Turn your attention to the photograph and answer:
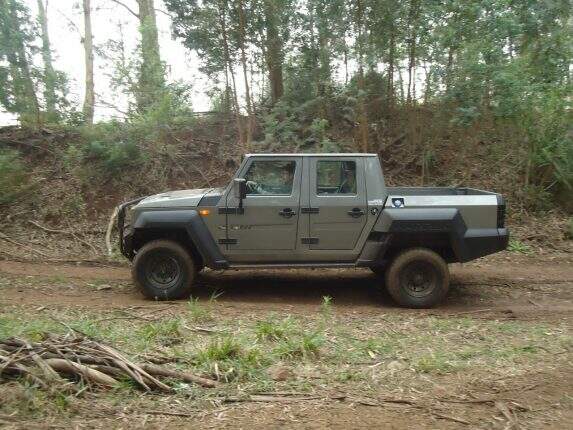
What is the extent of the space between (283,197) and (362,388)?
328cm

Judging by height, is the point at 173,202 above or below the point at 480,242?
above

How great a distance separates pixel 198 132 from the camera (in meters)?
13.5

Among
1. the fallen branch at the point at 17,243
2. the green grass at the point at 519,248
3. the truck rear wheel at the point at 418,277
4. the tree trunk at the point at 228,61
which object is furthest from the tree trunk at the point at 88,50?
the truck rear wheel at the point at 418,277

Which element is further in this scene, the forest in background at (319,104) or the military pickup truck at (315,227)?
the forest in background at (319,104)

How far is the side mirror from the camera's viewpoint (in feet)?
21.4

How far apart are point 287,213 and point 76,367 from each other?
11.7 feet

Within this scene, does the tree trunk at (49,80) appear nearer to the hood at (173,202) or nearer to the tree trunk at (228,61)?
the tree trunk at (228,61)

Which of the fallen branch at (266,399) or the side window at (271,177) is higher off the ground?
the side window at (271,177)

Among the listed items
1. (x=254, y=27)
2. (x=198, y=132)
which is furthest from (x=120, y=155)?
(x=254, y=27)

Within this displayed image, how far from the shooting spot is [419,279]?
685cm

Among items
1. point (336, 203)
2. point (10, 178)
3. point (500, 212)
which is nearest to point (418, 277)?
point (500, 212)

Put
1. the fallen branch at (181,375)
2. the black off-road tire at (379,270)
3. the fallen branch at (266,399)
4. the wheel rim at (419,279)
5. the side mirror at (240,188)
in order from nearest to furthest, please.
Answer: the fallen branch at (266,399) < the fallen branch at (181,375) < the side mirror at (240,188) < the wheel rim at (419,279) < the black off-road tire at (379,270)

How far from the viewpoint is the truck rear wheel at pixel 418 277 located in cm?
670

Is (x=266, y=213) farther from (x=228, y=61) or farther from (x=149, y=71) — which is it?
(x=149, y=71)
